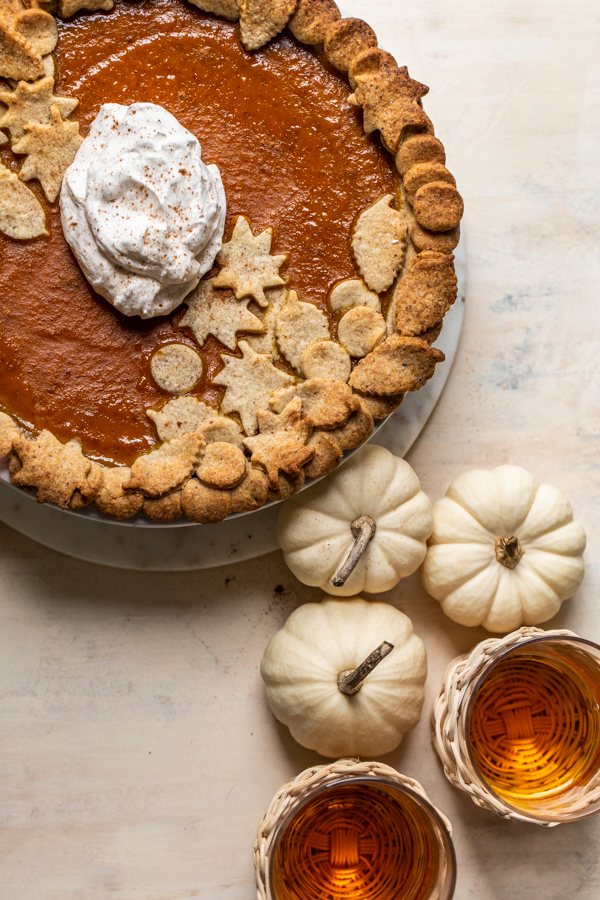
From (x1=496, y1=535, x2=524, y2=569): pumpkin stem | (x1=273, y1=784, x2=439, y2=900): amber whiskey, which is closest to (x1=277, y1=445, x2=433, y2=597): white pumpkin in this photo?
(x1=496, y1=535, x2=524, y2=569): pumpkin stem

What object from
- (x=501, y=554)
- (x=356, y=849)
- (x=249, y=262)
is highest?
(x=249, y=262)

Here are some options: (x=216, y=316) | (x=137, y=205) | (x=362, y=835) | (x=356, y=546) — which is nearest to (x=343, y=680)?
(x=356, y=546)

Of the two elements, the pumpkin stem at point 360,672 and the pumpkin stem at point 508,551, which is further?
the pumpkin stem at point 508,551

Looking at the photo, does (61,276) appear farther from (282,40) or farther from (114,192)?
(282,40)

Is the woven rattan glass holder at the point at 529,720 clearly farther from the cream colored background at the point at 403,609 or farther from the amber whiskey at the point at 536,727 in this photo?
the cream colored background at the point at 403,609

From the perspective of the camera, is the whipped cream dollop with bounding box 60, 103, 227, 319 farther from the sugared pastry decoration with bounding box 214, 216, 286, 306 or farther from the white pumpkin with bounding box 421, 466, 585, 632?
the white pumpkin with bounding box 421, 466, 585, 632

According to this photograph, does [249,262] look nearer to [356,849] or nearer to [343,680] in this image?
[343,680]

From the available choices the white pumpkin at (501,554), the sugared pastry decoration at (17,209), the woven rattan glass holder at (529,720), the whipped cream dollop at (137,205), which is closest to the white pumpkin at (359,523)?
the white pumpkin at (501,554)
